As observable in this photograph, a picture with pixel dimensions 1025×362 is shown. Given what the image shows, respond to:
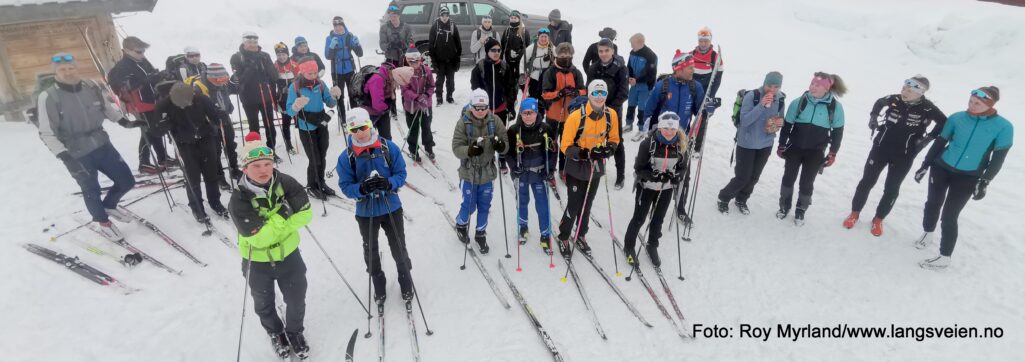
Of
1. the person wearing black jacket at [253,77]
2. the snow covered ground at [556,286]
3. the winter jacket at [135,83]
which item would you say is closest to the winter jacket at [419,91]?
the snow covered ground at [556,286]

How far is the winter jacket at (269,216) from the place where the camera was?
3729 millimetres

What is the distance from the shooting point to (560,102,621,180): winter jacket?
211 inches

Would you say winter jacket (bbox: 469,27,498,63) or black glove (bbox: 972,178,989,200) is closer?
black glove (bbox: 972,178,989,200)

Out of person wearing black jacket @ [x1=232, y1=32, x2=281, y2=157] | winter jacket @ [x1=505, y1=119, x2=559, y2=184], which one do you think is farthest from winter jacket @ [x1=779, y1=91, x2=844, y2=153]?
person wearing black jacket @ [x1=232, y1=32, x2=281, y2=157]

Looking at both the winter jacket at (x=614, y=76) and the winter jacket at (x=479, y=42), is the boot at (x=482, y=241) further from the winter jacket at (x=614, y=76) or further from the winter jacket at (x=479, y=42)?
the winter jacket at (x=479, y=42)

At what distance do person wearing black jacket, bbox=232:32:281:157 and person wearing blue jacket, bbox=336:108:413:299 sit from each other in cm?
420

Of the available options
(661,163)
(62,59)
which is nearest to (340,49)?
(62,59)

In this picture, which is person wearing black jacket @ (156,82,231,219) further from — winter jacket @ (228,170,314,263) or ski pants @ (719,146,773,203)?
ski pants @ (719,146,773,203)

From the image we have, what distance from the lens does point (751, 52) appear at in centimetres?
1578

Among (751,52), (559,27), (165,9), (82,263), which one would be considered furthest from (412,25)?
(165,9)

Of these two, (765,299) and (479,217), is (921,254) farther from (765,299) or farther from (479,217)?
(479,217)

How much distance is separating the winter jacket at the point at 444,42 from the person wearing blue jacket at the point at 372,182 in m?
6.25

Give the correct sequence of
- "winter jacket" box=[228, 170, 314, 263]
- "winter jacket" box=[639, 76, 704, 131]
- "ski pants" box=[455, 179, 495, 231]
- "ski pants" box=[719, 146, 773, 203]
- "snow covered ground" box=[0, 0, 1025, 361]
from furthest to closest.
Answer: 1. "winter jacket" box=[639, 76, 704, 131]
2. "ski pants" box=[719, 146, 773, 203]
3. "ski pants" box=[455, 179, 495, 231]
4. "snow covered ground" box=[0, 0, 1025, 361]
5. "winter jacket" box=[228, 170, 314, 263]

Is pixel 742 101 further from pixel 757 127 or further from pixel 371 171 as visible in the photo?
pixel 371 171
